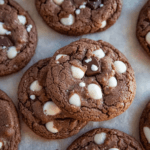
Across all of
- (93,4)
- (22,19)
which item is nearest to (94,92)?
(93,4)

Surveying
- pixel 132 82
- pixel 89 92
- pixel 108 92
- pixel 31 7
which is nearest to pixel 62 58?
pixel 89 92

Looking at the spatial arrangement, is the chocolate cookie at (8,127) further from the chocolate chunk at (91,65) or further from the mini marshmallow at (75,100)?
the chocolate chunk at (91,65)

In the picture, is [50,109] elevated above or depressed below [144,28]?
below

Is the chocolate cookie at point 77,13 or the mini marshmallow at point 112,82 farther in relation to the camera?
the chocolate cookie at point 77,13

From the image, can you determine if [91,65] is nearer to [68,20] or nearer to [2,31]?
[68,20]

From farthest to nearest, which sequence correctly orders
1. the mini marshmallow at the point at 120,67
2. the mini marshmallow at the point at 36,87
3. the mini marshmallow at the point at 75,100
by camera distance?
the mini marshmallow at the point at 36,87, the mini marshmallow at the point at 120,67, the mini marshmallow at the point at 75,100

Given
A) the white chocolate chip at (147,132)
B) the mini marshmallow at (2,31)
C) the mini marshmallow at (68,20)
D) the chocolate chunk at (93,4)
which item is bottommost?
the white chocolate chip at (147,132)

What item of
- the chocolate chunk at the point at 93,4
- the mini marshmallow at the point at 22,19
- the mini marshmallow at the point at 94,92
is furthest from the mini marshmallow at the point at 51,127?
the chocolate chunk at the point at 93,4
